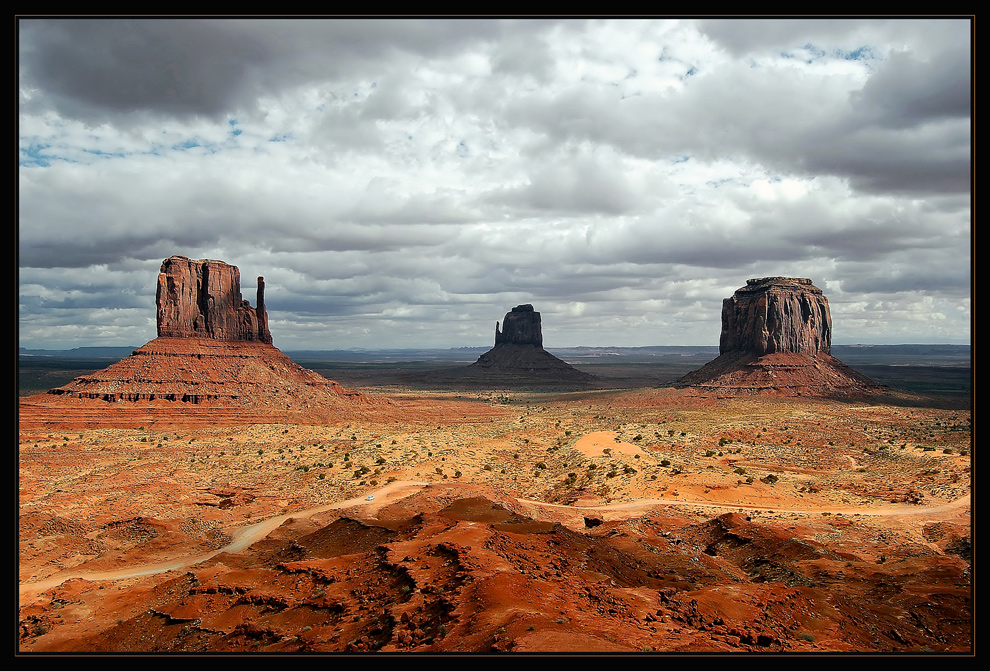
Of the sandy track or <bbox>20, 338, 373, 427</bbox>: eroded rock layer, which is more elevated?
<bbox>20, 338, 373, 427</bbox>: eroded rock layer

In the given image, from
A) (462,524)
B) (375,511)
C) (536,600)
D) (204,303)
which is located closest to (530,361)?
(204,303)

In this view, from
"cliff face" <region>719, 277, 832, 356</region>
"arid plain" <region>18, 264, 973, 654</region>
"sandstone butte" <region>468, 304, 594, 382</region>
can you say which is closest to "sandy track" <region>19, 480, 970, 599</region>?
"arid plain" <region>18, 264, 973, 654</region>

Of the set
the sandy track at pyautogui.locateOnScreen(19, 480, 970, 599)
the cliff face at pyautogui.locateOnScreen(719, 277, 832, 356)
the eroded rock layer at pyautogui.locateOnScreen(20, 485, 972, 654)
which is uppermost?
the cliff face at pyautogui.locateOnScreen(719, 277, 832, 356)

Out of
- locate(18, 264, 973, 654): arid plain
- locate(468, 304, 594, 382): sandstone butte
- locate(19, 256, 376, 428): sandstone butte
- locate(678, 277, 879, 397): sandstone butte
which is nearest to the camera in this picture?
locate(18, 264, 973, 654): arid plain

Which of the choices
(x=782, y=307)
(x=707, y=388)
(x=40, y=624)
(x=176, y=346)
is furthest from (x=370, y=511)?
(x=782, y=307)

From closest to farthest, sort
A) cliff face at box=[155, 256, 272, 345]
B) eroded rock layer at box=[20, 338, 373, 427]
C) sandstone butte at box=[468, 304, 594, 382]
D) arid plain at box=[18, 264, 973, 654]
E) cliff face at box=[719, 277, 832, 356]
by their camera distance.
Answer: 1. arid plain at box=[18, 264, 973, 654]
2. eroded rock layer at box=[20, 338, 373, 427]
3. cliff face at box=[155, 256, 272, 345]
4. cliff face at box=[719, 277, 832, 356]
5. sandstone butte at box=[468, 304, 594, 382]

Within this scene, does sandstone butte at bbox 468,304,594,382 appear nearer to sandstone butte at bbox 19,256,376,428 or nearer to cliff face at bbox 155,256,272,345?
sandstone butte at bbox 19,256,376,428

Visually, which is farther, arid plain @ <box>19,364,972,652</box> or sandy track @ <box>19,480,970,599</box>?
sandy track @ <box>19,480,970,599</box>

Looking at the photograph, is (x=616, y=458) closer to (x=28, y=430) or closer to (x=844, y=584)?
(x=844, y=584)
